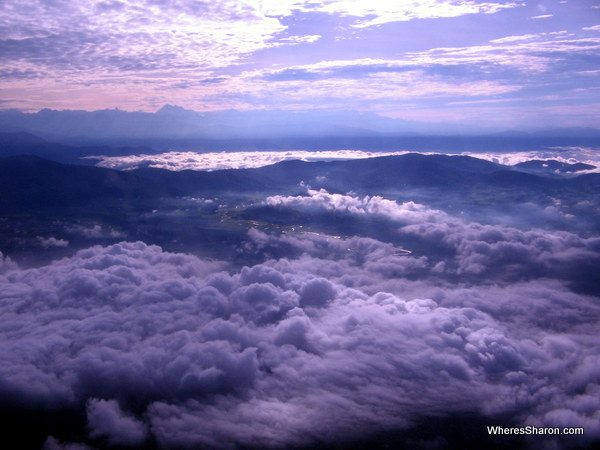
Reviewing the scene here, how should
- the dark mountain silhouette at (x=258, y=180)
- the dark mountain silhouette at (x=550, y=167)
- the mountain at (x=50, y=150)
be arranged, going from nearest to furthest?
the dark mountain silhouette at (x=258, y=180) → the mountain at (x=50, y=150) → the dark mountain silhouette at (x=550, y=167)

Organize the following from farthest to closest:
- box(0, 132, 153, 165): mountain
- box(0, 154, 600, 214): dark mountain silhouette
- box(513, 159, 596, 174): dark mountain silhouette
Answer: box(513, 159, 596, 174): dark mountain silhouette < box(0, 132, 153, 165): mountain < box(0, 154, 600, 214): dark mountain silhouette

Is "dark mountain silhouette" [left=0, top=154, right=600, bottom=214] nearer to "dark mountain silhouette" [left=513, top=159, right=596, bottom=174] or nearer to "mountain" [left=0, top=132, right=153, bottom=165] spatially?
"dark mountain silhouette" [left=513, top=159, right=596, bottom=174]

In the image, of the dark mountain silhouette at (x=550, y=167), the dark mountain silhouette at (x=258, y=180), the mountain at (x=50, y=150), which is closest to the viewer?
the dark mountain silhouette at (x=258, y=180)

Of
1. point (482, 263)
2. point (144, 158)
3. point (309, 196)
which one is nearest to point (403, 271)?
point (482, 263)

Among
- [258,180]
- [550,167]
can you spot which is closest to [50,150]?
[258,180]

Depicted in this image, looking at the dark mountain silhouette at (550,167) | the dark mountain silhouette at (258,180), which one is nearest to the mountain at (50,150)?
the dark mountain silhouette at (258,180)

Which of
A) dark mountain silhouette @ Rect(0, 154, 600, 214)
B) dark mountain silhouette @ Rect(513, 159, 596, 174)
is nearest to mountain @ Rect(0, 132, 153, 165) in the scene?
dark mountain silhouette @ Rect(0, 154, 600, 214)

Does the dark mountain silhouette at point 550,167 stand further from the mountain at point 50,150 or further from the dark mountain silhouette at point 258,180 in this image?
the mountain at point 50,150

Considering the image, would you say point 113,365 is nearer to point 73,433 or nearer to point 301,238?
point 73,433

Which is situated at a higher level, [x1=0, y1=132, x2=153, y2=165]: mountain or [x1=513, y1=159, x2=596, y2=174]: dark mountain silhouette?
[x1=0, y1=132, x2=153, y2=165]: mountain

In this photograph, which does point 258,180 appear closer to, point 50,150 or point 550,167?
point 50,150

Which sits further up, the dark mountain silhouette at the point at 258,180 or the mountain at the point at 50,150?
the mountain at the point at 50,150
